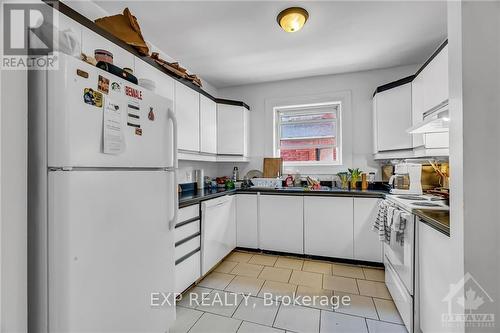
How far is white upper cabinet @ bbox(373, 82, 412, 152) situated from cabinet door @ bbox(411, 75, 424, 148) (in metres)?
0.06

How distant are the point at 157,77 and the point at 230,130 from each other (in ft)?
4.47

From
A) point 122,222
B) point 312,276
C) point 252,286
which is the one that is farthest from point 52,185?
point 312,276

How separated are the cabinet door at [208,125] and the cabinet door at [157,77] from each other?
24.1 inches

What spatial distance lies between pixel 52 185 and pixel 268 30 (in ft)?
6.75

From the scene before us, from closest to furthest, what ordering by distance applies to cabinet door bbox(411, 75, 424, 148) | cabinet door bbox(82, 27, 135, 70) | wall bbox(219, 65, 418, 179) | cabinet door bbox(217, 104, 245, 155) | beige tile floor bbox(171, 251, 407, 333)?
cabinet door bbox(82, 27, 135, 70) < beige tile floor bbox(171, 251, 407, 333) < cabinet door bbox(411, 75, 424, 148) < wall bbox(219, 65, 418, 179) < cabinet door bbox(217, 104, 245, 155)

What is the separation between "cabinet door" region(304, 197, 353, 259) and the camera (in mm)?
2602

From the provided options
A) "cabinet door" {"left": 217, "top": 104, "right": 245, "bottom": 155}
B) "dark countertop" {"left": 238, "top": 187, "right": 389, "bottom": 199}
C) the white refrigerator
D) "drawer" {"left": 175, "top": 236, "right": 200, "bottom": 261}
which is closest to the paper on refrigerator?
the white refrigerator

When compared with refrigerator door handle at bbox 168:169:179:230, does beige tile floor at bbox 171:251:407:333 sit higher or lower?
lower

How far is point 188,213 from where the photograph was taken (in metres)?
1.98

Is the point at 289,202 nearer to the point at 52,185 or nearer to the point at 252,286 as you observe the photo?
the point at 252,286

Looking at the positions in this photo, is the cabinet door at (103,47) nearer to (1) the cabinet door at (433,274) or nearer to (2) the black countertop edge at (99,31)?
(2) the black countertop edge at (99,31)

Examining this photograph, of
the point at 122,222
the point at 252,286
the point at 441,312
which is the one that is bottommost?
the point at 252,286

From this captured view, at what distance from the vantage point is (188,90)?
250 cm

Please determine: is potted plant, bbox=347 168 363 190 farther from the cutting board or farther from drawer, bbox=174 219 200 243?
drawer, bbox=174 219 200 243
